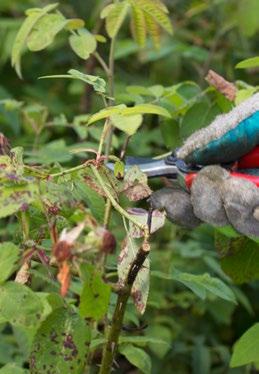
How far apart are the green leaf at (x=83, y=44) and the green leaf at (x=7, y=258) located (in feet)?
2.20

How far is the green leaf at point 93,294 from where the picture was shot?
4.67ft

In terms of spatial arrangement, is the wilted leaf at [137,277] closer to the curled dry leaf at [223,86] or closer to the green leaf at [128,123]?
the green leaf at [128,123]

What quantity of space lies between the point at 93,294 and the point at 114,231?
4.44 ft

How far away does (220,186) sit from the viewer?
5.24 feet

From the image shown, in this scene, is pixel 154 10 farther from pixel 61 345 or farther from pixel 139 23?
pixel 61 345

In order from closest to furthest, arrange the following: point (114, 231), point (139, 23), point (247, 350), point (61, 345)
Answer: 1. point (61, 345)
2. point (247, 350)
3. point (139, 23)
4. point (114, 231)

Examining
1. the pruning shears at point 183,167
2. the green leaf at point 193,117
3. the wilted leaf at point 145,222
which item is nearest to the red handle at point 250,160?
the pruning shears at point 183,167

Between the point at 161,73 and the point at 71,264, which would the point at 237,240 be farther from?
the point at 161,73

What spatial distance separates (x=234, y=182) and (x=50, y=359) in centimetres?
37

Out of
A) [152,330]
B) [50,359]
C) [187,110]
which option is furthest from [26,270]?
[152,330]

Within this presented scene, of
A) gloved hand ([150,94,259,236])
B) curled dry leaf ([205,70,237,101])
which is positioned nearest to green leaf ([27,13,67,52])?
curled dry leaf ([205,70,237,101])

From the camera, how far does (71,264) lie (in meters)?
1.32

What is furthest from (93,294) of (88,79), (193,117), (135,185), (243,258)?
(193,117)

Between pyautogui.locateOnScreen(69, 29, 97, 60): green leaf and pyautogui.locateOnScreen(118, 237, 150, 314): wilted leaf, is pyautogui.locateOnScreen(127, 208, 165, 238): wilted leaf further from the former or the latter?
→ pyautogui.locateOnScreen(69, 29, 97, 60): green leaf
